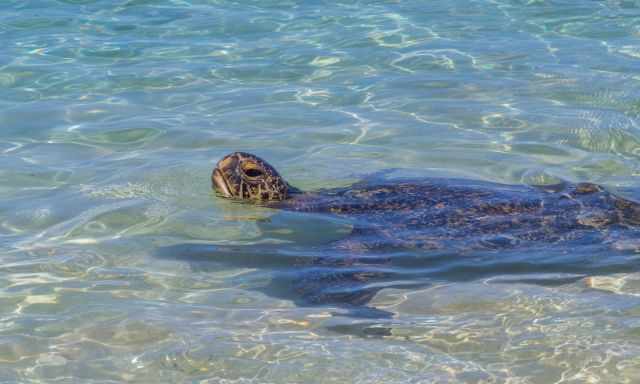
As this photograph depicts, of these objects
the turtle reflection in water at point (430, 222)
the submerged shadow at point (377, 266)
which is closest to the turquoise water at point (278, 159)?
the submerged shadow at point (377, 266)

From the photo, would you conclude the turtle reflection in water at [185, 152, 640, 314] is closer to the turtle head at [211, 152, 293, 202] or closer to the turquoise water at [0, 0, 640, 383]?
the turtle head at [211, 152, 293, 202]

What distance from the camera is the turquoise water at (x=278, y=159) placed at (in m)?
4.38

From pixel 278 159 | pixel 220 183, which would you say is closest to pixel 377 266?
pixel 220 183

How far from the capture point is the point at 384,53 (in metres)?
10.6

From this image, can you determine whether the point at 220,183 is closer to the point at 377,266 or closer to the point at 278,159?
the point at 278,159

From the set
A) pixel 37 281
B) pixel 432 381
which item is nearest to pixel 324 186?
pixel 37 281

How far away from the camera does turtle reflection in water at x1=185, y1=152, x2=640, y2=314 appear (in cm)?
527

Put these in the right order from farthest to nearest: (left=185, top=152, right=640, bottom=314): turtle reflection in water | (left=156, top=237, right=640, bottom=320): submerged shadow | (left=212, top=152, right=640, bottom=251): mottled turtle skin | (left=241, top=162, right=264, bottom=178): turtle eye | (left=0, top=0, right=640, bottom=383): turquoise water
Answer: (left=241, top=162, right=264, bottom=178): turtle eye, (left=212, top=152, right=640, bottom=251): mottled turtle skin, (left=185, top=152, right=640, bottom=314): turtle reflection in water, (left=156, top=237, right=640, bottom=320): submerged shadow, (left=0, top=0, right=640, bottom=383): turquoise water

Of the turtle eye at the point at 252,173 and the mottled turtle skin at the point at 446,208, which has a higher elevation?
the turtle eye at the point at 252,173

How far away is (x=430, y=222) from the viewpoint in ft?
19.1

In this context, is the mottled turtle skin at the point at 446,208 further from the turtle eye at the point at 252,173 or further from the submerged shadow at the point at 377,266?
the submerged shadow at the point at 377,266

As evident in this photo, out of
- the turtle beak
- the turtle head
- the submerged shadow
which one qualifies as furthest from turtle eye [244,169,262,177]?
the submerged shadow

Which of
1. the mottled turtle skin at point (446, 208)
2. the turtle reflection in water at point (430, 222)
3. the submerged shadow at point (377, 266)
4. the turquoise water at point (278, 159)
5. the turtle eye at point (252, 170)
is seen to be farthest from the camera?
the turtle eye at point (252, 170)

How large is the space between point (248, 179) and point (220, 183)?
8.6 inches
